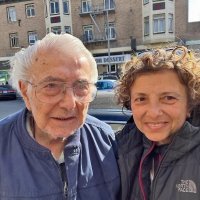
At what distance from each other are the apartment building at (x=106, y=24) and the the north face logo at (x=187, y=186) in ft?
75.7

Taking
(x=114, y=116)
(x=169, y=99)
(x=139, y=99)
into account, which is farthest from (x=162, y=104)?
(x=114, y=116)

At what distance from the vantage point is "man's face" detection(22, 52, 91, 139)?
1.86 m

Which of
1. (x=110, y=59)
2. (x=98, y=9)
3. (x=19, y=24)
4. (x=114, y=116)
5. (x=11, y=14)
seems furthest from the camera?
(x=11, y=14)

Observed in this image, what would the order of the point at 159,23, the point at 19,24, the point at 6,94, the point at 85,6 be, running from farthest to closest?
the point at 19,24 < the point at 85,6 < the point at 159,23 < the point at 6,94

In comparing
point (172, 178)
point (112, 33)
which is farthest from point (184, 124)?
point (112, 33)

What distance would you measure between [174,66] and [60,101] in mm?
666

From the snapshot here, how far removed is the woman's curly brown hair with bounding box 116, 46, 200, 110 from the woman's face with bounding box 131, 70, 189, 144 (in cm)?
3

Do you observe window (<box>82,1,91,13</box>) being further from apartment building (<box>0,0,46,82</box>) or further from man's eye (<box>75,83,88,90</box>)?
man's eye (<box>75,83,88,90</box>)

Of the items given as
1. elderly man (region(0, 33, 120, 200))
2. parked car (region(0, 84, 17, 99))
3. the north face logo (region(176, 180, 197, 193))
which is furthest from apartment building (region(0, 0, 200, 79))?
the north face logo (region(176, 180, 197, 193))

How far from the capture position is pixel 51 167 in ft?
6.01

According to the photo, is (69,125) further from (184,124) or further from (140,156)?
(184,124)

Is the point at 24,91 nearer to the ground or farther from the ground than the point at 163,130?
farther from the ground

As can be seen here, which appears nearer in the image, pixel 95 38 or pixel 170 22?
pixel 170 22

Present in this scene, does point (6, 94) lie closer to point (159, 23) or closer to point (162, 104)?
point (159, 23)
